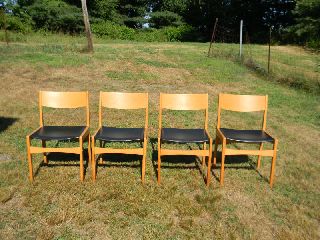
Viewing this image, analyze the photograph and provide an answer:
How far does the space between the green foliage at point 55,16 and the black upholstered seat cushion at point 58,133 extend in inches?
998

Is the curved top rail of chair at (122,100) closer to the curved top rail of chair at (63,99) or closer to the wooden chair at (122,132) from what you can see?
the wooden chair at (122,132)

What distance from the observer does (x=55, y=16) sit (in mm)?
28188

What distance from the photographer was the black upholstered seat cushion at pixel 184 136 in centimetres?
406

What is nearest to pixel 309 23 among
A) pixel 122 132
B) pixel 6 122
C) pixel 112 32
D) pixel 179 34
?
pixel 179 34

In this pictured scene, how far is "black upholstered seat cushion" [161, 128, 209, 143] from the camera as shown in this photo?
13.3 ft

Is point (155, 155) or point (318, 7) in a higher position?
point (318, 7)

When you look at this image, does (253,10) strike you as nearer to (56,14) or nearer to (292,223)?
(56,14)

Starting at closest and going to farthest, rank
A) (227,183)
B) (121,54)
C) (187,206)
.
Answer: (187,206) → (227,183) → (121,54)

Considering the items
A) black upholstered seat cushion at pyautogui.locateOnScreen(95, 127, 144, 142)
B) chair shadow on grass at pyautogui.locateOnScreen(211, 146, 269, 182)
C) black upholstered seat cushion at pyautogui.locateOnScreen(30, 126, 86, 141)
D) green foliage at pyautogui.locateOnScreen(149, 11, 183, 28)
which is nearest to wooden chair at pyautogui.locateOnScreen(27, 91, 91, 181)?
black upholstered seat cushion at pyautogui.locateOnScreen(30, 126, 86, 141)

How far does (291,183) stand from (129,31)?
27153 mm

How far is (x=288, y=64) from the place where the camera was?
14.4 metres

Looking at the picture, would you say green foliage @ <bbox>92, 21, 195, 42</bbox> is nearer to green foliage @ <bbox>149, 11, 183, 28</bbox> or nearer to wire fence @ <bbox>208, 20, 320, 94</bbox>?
green foliage @ <bbox>149, 11, 183, 28</bbox>

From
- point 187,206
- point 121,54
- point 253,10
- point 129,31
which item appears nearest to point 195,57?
point 121,54

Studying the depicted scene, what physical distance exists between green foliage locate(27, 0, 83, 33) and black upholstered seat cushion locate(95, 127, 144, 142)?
25577 mm
